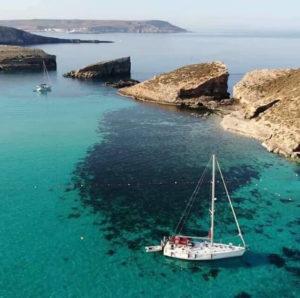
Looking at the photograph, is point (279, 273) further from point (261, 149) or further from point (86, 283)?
point (261, 149)

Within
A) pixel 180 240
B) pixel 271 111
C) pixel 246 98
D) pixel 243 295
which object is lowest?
pixel 243 295

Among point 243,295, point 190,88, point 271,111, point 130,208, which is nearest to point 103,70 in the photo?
point 190,88

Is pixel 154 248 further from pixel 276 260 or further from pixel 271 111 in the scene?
pixel 271 111

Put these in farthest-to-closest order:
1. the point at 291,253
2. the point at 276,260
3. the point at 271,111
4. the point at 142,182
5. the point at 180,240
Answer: the point at 271,111 → the point at 142,182 → the point at 291,253 → the point at 180,240 → the point at 276,260

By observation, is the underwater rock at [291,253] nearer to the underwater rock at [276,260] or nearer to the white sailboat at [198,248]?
the underwater rock at [276,260]

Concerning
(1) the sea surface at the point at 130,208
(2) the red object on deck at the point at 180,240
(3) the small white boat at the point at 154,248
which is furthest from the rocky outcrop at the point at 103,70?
(2) the red object on deck at the point at 180,240

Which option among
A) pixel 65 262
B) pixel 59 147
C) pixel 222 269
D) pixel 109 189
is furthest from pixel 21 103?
pixel 222 269
